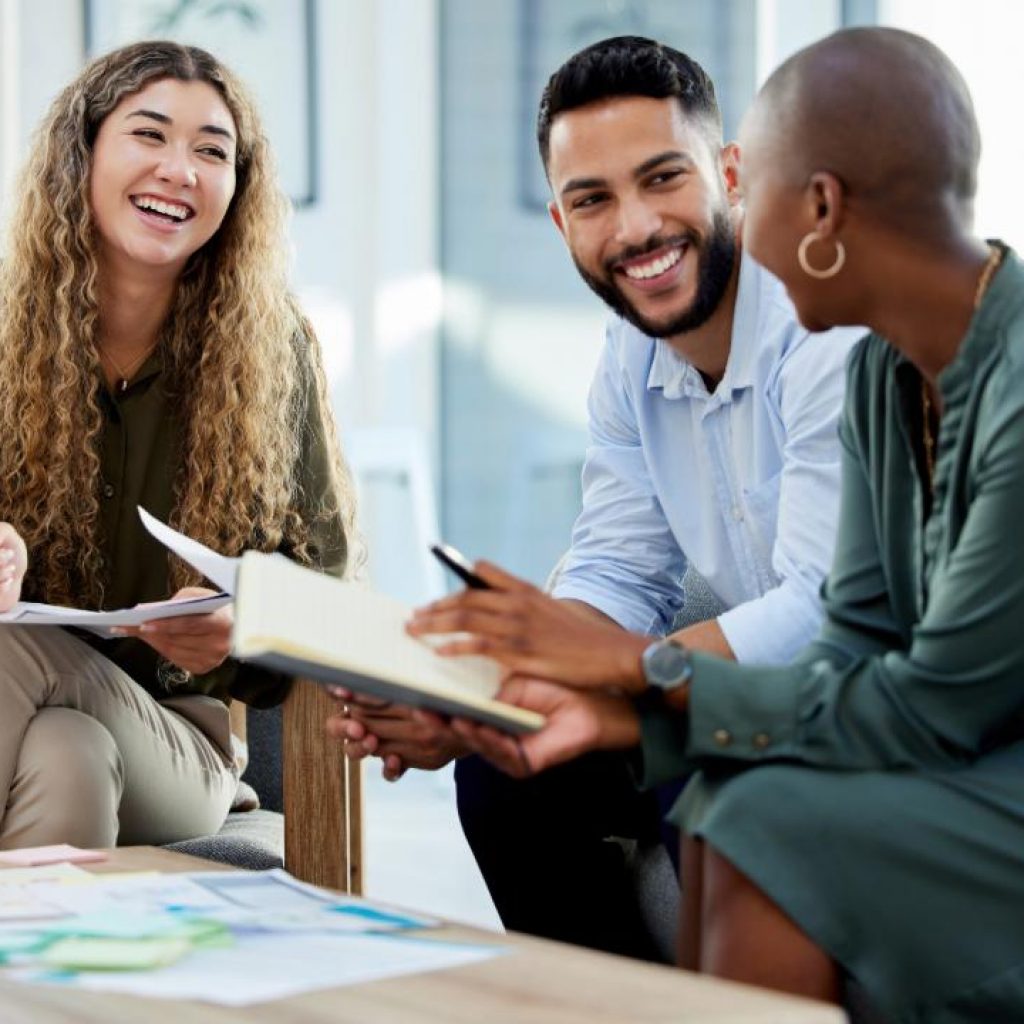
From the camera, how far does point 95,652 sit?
221cm

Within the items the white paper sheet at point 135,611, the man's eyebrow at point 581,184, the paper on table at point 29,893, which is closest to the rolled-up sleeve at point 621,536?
the man's eyebrow at point 581,184

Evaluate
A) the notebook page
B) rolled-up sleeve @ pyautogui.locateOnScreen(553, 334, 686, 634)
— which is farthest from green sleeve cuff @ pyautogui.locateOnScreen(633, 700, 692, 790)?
rolled-up sleeve @ pyautogui.locateOnScreen(553, 334, 686, 634)

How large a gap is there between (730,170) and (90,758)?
1025mm

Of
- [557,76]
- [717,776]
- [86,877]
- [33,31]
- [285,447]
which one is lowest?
[86,877]

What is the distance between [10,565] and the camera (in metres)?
2.11

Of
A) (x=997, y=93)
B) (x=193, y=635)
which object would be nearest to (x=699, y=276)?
(x=193, y=635)

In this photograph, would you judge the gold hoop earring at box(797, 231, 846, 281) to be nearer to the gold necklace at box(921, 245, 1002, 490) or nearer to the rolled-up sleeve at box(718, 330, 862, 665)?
the gold necklace at box(921, 245, 1002, 490)

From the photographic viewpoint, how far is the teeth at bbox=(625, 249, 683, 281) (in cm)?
204

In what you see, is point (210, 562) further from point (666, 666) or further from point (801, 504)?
point (801, 504)

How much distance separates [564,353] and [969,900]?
3.98m

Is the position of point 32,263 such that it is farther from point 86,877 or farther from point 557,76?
point 86,877

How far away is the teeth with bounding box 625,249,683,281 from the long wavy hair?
60 cm

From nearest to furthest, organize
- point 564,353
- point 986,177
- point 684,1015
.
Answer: point 684,1015 → point 986,177 → point 564,353

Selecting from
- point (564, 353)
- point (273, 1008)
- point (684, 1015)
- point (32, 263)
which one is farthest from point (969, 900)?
point (564, 353)
